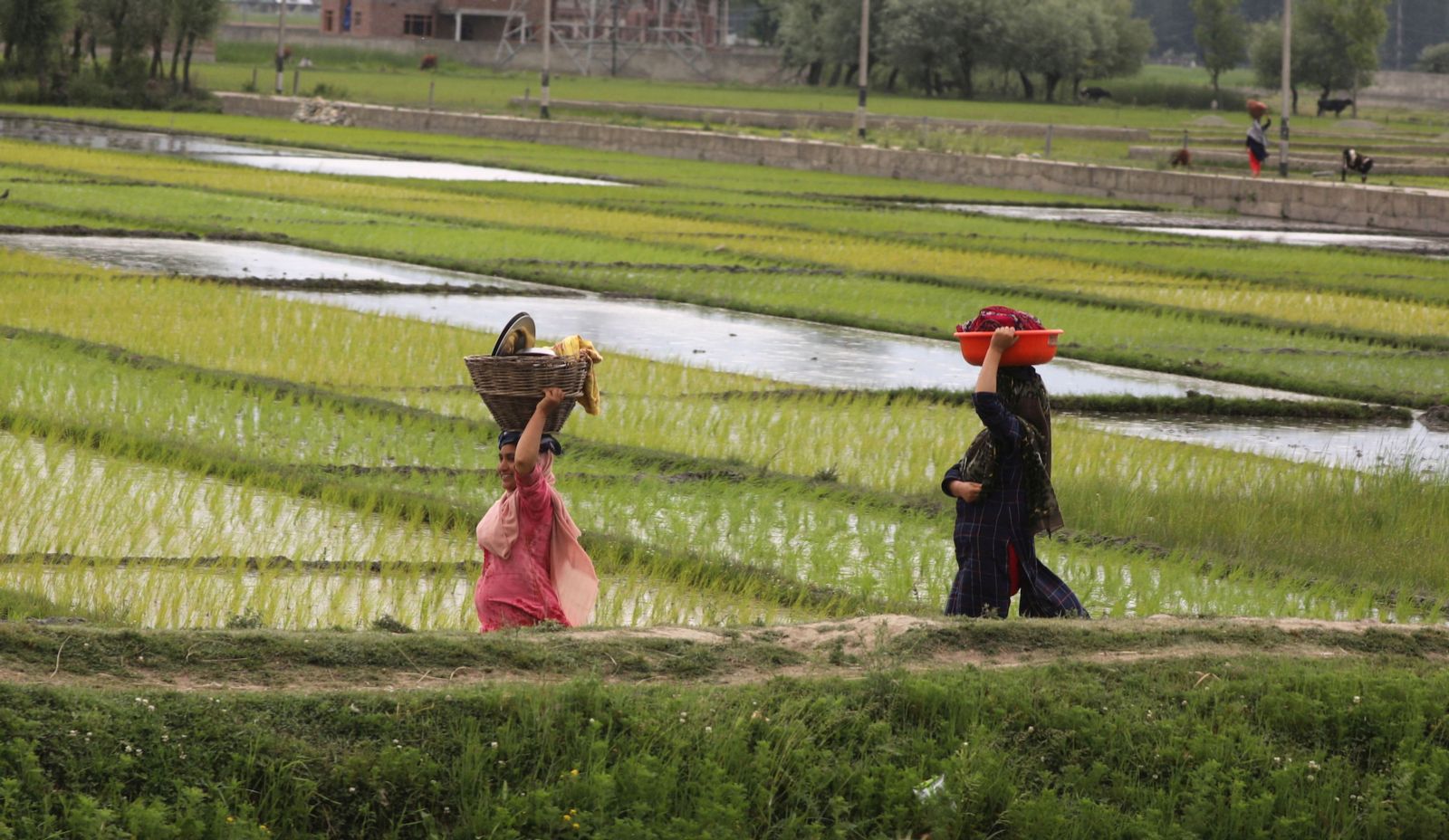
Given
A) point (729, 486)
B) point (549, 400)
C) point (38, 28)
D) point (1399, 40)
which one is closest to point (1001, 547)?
point (549, 400)

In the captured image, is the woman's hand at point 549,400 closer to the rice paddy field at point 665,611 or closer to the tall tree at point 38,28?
the rice paddy field at point 665,611

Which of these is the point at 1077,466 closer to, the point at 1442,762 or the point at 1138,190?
the point at 1442,762

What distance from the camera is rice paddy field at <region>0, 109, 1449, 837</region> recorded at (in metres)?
4.74

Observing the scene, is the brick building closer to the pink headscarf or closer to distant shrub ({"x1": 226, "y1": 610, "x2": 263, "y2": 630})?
the pink headscarf

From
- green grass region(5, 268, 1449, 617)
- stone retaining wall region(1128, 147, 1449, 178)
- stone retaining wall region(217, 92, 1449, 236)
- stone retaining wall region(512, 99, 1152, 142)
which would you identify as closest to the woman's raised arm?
green grass region(5, 268, 1449, 617)

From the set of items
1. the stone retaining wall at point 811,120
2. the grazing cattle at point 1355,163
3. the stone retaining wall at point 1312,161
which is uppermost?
the stone retaining wall at point 811,120

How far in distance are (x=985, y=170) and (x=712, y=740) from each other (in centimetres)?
3317

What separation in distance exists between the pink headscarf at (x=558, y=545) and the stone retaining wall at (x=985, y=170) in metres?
26.7

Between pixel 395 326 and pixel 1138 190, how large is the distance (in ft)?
74.4

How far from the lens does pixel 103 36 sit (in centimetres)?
5525

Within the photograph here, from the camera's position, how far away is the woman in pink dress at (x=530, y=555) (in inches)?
229

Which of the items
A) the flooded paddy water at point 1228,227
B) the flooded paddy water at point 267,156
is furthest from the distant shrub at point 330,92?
the flooded paddy water at point 1228,227

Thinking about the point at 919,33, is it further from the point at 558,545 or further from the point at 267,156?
the point at 558,545

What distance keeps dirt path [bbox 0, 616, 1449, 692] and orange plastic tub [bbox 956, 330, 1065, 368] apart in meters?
0.81
